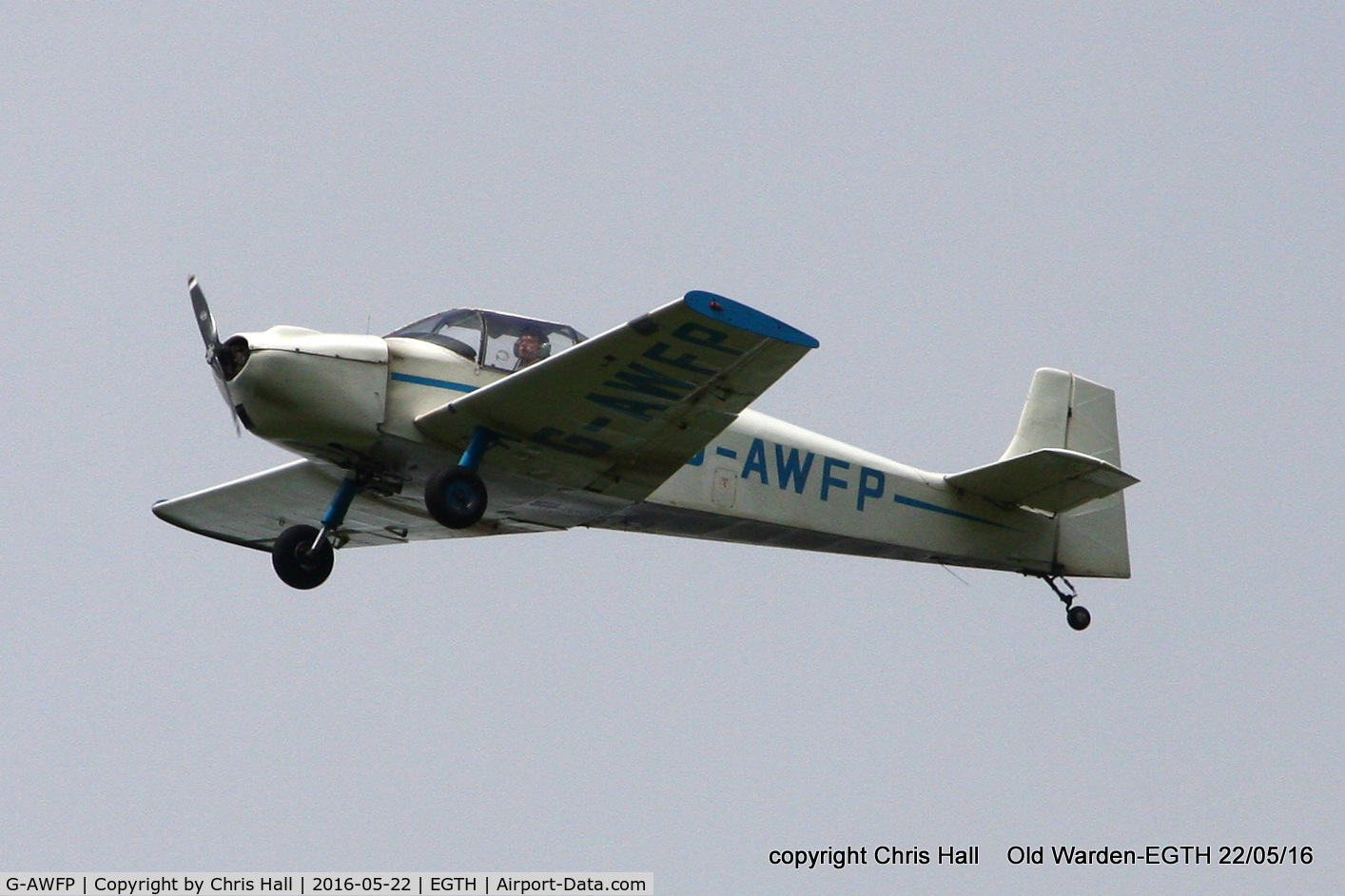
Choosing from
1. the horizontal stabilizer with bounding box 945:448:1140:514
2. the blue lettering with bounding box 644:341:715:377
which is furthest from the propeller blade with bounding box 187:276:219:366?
the horizontal stabilizer with bounding box 945:448:1140:514

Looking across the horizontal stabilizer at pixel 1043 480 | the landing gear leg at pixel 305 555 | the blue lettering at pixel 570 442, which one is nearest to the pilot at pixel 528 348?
the blue lettering at pixel 570 442

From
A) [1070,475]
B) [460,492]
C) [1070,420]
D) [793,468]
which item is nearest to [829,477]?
[793,468]

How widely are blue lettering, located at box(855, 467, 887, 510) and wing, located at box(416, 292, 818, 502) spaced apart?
7.19 feet

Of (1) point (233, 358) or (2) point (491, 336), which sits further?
(2) point (491, 336)

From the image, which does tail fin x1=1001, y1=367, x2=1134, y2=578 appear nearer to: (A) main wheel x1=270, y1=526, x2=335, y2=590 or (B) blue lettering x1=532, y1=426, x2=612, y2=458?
(B) blue lettering x1=532, y1=426, x2=612, y2=458

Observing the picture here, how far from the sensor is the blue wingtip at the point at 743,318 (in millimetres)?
10472

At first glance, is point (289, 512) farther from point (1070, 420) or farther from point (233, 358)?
point (1070, 420)

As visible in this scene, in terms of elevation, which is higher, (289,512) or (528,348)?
(528,348)

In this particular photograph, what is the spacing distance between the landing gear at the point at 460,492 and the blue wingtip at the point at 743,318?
2.13 metres

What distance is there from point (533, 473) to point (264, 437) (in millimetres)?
1938

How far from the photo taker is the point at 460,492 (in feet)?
38.2

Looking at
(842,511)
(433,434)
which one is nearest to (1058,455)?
(842,511)

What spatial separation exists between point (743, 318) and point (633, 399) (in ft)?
4.36

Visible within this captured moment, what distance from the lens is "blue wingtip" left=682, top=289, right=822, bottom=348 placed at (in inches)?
412
